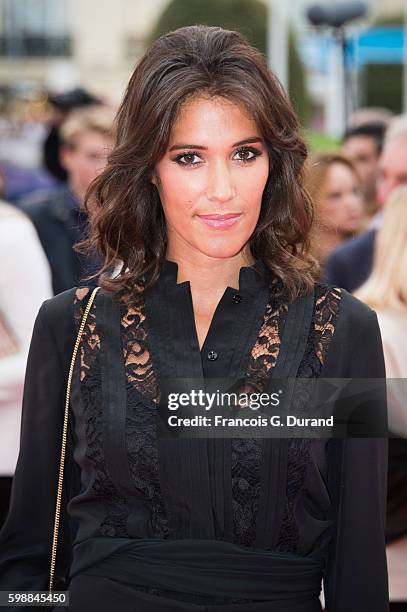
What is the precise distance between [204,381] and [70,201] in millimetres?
3801

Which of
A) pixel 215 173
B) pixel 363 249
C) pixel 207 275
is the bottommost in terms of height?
pixel 207 275

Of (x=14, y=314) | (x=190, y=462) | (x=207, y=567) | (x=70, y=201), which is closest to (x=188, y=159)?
(x=190, y=462)

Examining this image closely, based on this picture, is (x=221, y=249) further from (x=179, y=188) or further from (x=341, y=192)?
(x=341, y=192)

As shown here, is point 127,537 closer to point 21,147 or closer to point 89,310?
point 89,310

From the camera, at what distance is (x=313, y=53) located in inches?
987

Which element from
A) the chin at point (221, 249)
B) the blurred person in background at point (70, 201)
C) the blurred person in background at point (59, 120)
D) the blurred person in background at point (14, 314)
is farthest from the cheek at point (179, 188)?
the blurred person in background at point (59, 120)

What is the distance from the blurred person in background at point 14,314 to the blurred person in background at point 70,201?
62cm

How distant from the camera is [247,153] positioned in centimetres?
251

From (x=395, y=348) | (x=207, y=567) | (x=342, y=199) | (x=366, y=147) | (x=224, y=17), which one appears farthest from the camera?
(x=224, y=17)

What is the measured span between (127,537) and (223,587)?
0.25 metres

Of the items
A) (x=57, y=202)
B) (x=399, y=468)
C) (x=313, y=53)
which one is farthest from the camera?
(x=313, y=53)

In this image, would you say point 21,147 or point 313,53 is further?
point 313,53

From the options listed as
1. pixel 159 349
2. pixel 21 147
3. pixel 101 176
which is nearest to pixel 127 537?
pixel 159 349

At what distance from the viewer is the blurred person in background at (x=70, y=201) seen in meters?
5.81
